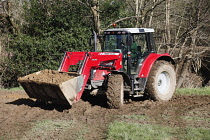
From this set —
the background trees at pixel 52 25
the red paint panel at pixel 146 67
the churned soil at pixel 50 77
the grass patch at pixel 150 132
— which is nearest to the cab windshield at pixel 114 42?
the red paint panel at pixel 146 67

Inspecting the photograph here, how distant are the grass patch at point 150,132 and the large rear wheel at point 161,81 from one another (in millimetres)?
2582

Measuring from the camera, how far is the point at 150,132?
215 inches

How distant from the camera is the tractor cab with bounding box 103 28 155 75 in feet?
26.5

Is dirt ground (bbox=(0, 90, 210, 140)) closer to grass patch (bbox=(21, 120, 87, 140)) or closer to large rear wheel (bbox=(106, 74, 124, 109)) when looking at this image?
grass patch (bbox=(21, 120, 87, 140))

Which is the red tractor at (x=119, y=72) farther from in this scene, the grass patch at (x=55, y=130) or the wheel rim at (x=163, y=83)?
the grass patch at (x=55, y=130)

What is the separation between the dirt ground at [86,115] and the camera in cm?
560

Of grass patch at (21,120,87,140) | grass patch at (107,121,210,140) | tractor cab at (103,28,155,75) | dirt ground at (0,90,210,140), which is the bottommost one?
dirt ground at (0,90,210,140)

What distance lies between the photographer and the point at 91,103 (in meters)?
8.22

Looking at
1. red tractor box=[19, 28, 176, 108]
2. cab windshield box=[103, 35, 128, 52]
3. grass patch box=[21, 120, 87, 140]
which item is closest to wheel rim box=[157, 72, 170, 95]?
red tractor box=[19, 28, 176, 108]

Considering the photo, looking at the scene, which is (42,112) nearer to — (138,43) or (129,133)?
(129,133)

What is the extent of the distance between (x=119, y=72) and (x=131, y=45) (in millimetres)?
863

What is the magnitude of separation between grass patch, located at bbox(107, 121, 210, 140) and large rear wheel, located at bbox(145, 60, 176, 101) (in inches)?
102

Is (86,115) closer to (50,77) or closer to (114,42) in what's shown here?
(50,77)

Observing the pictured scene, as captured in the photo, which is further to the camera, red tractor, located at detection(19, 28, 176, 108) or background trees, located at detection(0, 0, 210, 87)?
background trees, located at detection(0, 0, 210, 87)
